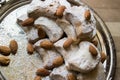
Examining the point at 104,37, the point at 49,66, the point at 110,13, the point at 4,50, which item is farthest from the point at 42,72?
the point at 110,13

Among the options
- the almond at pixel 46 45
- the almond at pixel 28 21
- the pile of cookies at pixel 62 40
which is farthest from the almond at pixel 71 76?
the almond at pixel 28 21

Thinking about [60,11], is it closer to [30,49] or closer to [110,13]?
[30,49]

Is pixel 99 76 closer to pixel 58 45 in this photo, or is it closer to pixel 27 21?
pixel 58 45

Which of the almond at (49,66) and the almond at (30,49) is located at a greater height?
the almond at (30,49)

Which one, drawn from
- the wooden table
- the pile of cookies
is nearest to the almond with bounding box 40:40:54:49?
the pile of cookies

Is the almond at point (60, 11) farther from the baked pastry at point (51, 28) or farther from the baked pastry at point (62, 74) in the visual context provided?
the baked pastry at point (62, 74)
